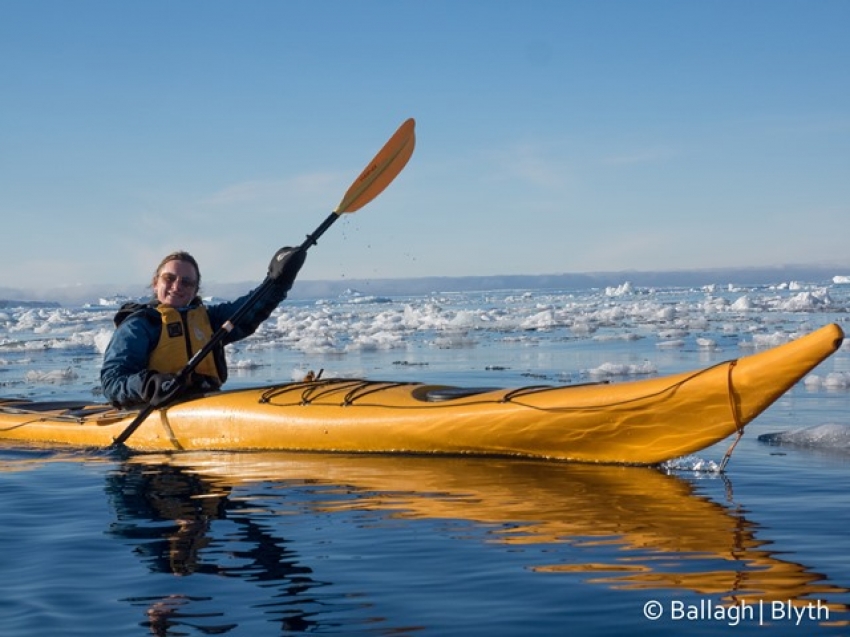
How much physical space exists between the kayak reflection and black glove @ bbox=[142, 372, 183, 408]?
1.20 ft

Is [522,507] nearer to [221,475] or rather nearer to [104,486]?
[221,475]

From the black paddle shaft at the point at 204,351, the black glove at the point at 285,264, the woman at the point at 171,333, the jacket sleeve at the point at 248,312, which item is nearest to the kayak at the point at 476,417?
the black paddle shaft at the point at 204,351

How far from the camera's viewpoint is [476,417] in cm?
504

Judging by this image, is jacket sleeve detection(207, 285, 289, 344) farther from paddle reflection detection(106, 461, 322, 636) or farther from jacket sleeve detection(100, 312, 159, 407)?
paddle reflection detection(106, 461, 322, 636)

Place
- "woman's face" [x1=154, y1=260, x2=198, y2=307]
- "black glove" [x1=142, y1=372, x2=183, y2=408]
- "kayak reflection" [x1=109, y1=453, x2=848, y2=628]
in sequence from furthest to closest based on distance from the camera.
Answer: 1. "woman's face" [x1=154, y1=260, x2=198, y2=307]
2. "black glove" [x1=142, y1=372, x2=183, y2=408]
3. "kayak reflection" [x1=109, y1=453, x2=848, y2=628]

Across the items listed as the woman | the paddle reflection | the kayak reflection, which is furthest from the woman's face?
the paddle reflection

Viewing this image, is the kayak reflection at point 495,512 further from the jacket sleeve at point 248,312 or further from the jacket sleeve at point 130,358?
the jacket sleeve at point 248,312

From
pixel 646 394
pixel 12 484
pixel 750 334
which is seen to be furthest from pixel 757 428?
pixel 750 334

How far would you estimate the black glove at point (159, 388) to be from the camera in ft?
19.0

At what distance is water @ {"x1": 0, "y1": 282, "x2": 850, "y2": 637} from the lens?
2.58 m

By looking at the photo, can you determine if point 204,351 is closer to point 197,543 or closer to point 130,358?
point 130,358

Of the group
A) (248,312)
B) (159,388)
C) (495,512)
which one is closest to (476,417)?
(495,512)

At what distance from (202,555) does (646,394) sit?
2.23m

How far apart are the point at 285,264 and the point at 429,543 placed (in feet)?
10.3
